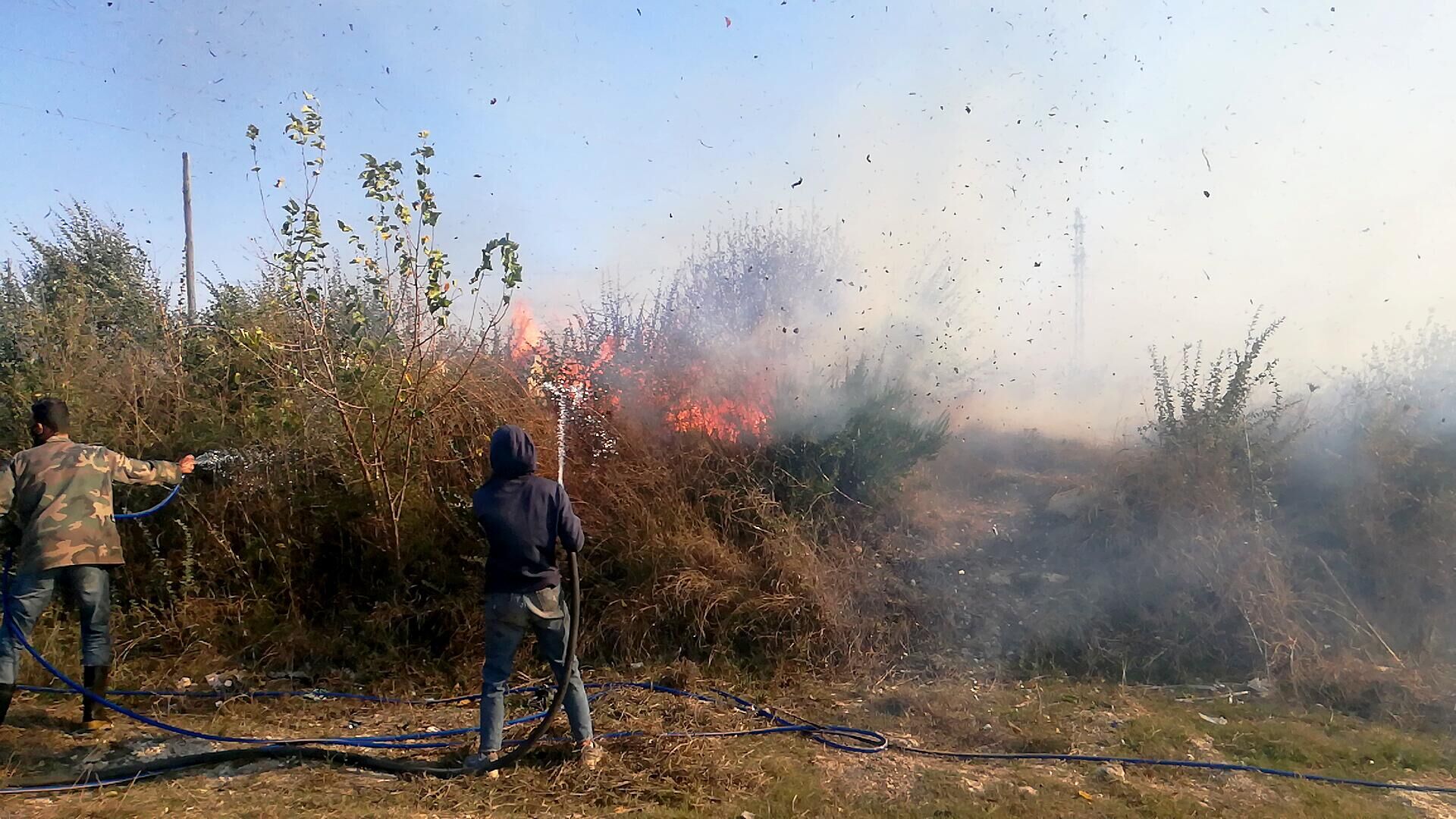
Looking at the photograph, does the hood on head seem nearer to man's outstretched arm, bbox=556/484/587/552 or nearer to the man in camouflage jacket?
man's outstretched arm, bbox=556/484/587/552

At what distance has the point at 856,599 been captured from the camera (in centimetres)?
614

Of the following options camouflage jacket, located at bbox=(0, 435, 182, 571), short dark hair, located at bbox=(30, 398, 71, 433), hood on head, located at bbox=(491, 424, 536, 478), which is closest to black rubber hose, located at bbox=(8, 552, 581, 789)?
hood on head, located at bbox=(491, 424, 536, 478)

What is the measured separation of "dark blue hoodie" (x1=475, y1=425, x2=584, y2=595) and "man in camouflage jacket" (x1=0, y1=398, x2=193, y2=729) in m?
2.47

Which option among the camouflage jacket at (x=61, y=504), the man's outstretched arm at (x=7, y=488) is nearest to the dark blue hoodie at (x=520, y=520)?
the camouflage jacket at (x=61, y=504)

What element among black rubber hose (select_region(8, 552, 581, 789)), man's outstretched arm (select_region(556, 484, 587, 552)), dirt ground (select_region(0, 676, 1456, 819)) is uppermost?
man's outstretched arm (select_region(556, 484, 587, 552))

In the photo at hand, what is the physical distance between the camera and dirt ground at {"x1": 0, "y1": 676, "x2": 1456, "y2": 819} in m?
3.81

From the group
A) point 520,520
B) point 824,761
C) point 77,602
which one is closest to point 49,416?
point 77,602

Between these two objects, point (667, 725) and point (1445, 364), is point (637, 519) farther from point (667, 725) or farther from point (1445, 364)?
point (1445, 364)

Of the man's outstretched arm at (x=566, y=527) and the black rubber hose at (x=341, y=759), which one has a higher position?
the man's outstretched arm at (x=566, y=527)

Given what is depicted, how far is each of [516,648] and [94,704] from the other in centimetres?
277

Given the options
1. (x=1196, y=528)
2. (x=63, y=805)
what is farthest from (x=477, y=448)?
(x=1196, y=528)

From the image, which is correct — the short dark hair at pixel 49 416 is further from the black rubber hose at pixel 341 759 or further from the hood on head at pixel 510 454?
the hood on head at pixel 510 454

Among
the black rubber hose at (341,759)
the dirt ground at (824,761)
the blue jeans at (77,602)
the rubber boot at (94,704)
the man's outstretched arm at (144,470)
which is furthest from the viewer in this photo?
the man's outstretched arm at (144,470)

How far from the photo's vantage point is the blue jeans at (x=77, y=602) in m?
4.32
